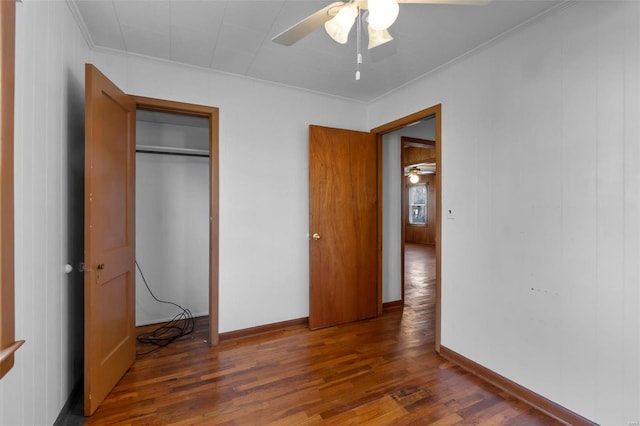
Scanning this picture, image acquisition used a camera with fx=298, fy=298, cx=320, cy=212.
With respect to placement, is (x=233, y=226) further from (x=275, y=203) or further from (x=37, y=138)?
(x=37, y=138)

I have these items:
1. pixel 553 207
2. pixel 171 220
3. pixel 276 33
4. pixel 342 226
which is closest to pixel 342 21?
pixel 276 33

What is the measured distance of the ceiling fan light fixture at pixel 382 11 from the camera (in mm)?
1164

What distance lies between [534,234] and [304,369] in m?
1.92

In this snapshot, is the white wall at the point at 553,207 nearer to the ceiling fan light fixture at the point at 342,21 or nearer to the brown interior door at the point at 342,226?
the brown interior door at the point at 342,226

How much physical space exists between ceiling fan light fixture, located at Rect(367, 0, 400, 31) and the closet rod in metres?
2.81

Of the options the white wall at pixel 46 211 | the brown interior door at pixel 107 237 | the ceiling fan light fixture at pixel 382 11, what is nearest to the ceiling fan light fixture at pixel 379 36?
the ceiling fan light fixture at pixel 382 11

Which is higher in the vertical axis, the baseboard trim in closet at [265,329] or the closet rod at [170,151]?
the closet rod at [170,151]

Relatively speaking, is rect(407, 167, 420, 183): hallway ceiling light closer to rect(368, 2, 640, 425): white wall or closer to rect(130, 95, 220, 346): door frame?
rect(368, 2, 640, 425): white wall

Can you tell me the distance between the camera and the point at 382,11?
3.87ft

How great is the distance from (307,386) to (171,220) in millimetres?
2444

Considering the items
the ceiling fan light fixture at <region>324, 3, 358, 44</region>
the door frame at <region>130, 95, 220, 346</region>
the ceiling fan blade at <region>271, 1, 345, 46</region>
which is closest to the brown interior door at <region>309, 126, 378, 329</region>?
the door frame at <region>130, 95, 220, 346</region>

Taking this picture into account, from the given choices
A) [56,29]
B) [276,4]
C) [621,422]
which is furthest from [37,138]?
[621,422]

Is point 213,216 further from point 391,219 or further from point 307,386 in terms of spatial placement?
point 391,219

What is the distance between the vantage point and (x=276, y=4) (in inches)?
71.9
